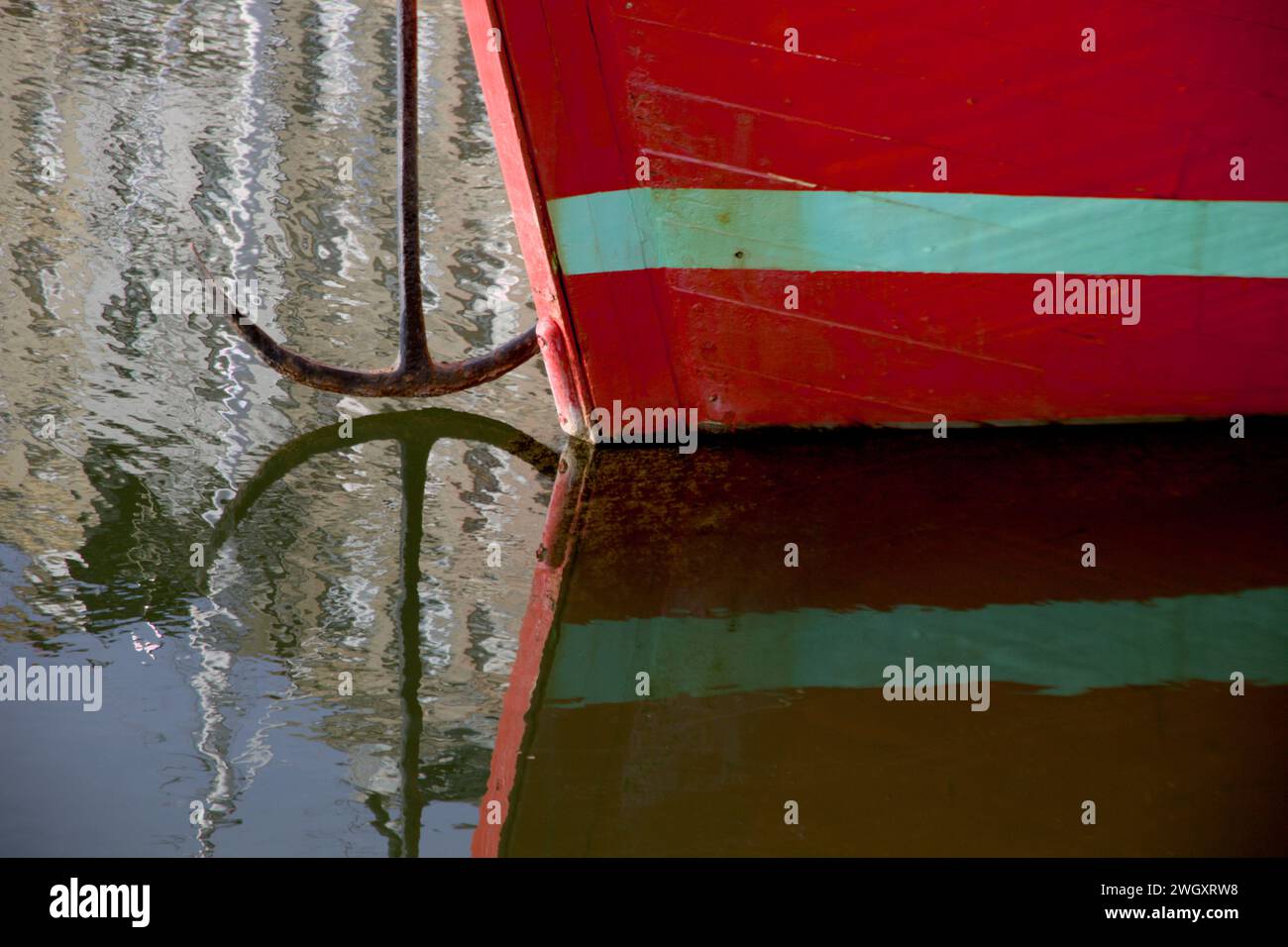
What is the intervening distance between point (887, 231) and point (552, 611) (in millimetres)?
1170

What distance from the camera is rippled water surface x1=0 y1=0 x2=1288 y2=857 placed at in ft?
7.24

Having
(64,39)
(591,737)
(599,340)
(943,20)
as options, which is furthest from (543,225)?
(64,39)

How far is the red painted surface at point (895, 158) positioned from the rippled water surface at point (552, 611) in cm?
15

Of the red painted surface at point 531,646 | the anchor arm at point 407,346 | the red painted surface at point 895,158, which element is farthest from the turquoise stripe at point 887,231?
the red painted surface at point 531,646

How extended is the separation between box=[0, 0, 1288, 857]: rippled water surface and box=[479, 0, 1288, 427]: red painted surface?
15 centimetres

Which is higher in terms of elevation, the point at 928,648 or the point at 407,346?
the point at 407,346

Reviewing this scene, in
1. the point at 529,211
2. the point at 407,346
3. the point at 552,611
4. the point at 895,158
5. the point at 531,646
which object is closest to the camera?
the point at 531,646

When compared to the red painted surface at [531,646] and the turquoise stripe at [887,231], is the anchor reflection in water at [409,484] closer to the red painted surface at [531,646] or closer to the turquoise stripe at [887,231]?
the red painted surface at [531,646]

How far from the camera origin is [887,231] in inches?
126

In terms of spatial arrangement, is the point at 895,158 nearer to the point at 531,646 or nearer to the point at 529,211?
the point at 529,211

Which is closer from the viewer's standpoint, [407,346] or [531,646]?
[531,646]

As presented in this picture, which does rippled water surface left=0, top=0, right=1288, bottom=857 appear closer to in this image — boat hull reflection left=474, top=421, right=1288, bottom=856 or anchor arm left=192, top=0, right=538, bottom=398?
boat hull reflection left=474, top=421, right=1288, bottom=856

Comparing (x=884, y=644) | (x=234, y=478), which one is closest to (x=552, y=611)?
(x=884, y=644)

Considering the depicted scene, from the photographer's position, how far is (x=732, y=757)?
2355 mm
